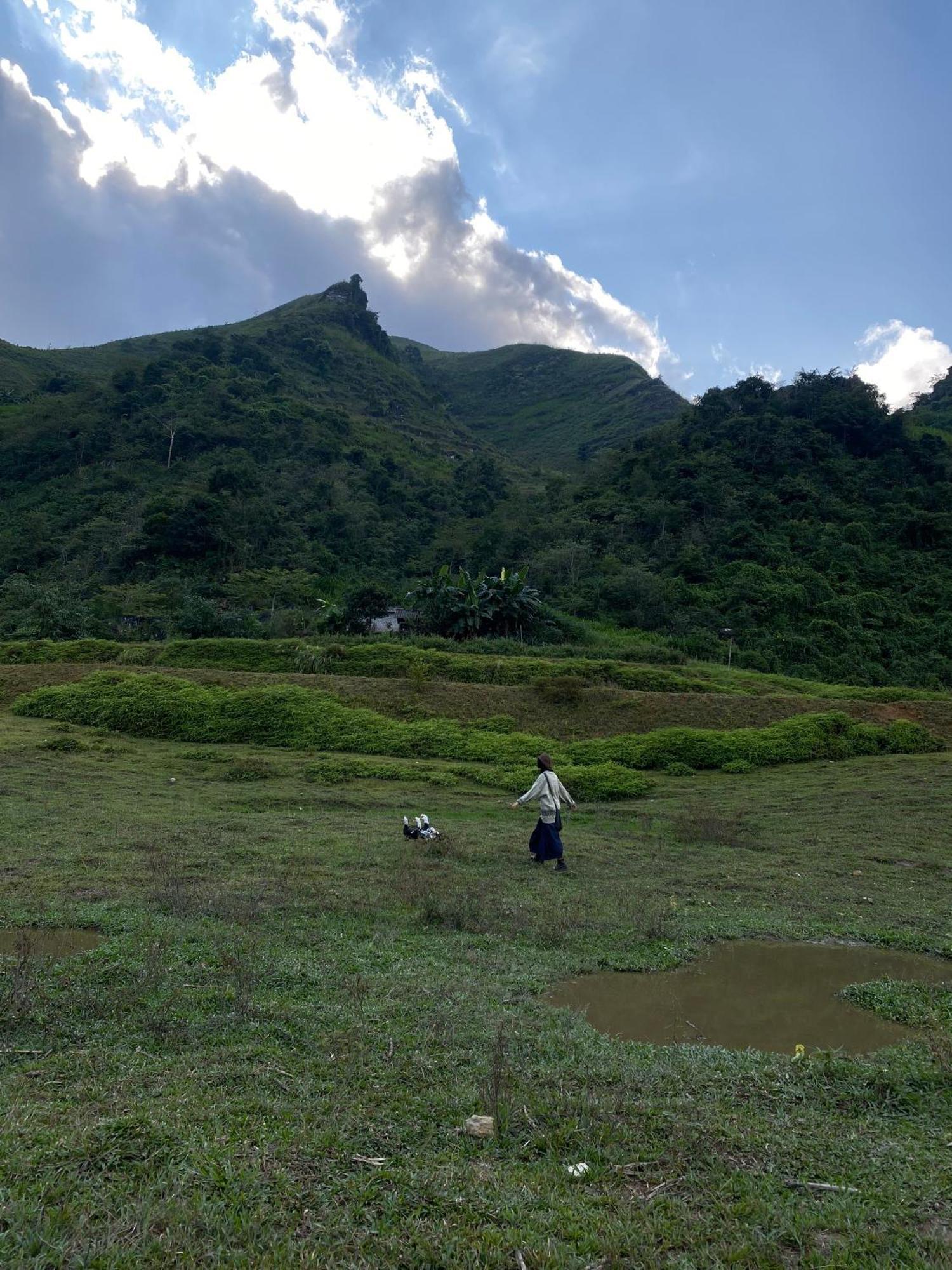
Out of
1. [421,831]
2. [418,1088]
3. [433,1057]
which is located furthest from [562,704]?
[418,1088]

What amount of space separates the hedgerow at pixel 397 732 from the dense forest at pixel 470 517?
12.9m

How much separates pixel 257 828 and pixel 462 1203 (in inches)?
377

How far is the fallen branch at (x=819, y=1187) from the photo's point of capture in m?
3.20

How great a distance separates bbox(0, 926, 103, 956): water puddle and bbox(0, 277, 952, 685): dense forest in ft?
101

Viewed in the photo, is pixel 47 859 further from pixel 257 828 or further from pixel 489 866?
pixel 489 866

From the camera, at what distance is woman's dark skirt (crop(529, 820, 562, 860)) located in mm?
10336

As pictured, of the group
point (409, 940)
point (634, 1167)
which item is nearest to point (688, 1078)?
point (634, 1167)

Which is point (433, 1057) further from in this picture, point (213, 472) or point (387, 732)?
point (213, 472)

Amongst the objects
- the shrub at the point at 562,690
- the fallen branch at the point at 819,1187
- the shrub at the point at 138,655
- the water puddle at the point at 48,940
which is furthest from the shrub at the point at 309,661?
the fallen branch at the point at 819,1187

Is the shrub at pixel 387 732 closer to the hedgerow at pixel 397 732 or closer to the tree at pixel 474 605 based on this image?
the hedgerow at pixel 397 732

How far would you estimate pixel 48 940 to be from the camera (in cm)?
639

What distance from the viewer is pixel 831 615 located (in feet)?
140

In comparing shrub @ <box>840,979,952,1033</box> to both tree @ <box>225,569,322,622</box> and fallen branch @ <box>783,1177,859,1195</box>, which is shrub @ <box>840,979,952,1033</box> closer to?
fallen branch @ <box>783,1177,859,1195</box>

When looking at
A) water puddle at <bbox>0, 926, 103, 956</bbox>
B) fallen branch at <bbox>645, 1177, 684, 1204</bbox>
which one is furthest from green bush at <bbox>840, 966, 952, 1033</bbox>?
water puddle at <bbox>0, 926, 103, 956</bbox>
